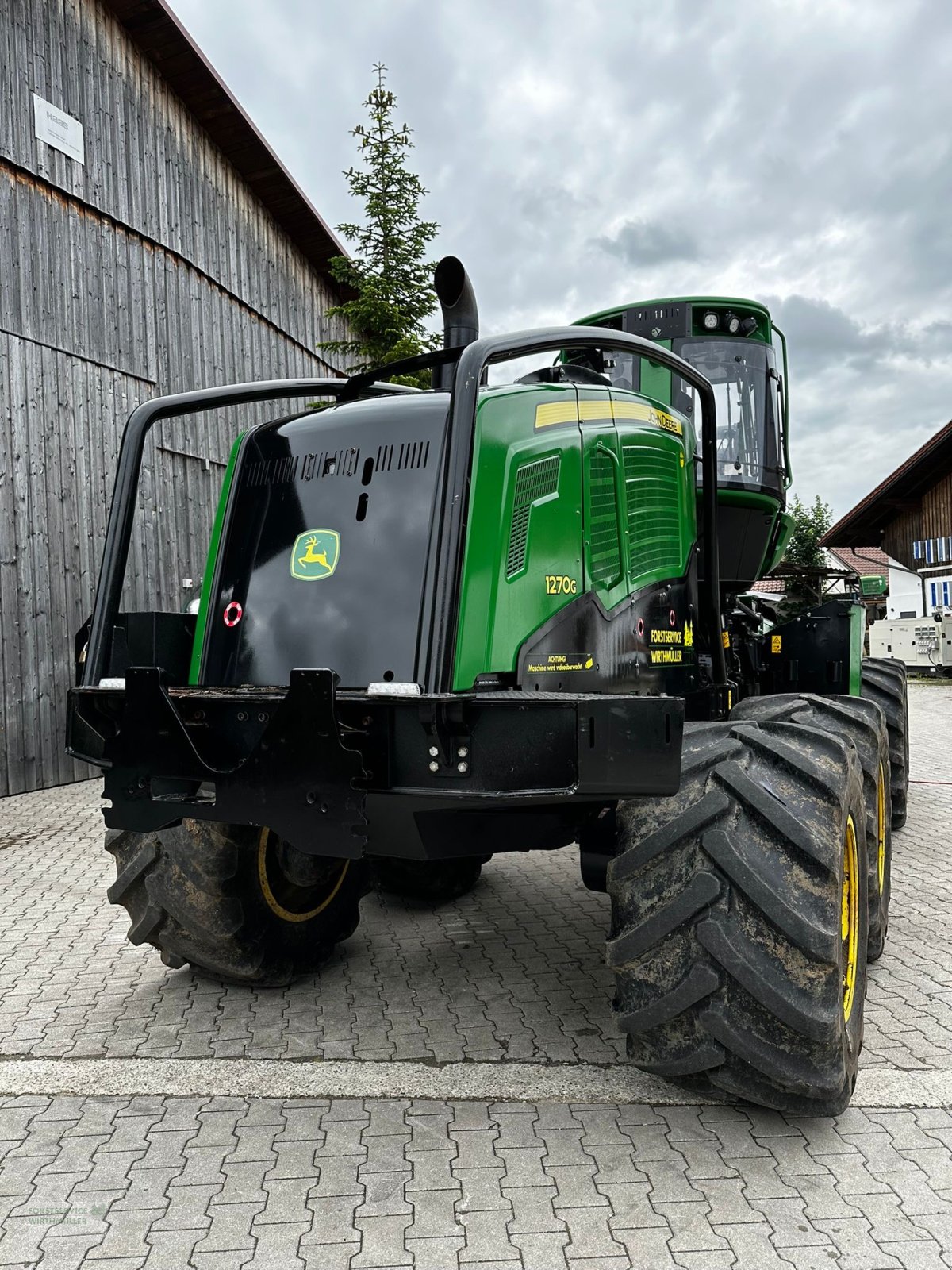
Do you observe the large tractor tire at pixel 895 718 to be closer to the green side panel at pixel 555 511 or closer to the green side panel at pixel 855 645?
the green side panel at pixel 855 645

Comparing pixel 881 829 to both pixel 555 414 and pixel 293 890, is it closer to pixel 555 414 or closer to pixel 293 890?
pixel 555 414

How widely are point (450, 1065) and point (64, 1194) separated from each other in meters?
1.37

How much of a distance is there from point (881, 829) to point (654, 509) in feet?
5.71

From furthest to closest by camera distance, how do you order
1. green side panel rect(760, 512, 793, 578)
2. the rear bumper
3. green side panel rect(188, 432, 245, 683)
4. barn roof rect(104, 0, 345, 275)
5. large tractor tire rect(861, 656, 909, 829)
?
1. barn roof rect(104, 0, 345, 275)
2. large tractor tire rect(861, 656, 909, 829)
3. green side panel rect(760, 512, 793, 578)
4. green side panel rect(188, 432, 245, 683)
5. the rear bumper

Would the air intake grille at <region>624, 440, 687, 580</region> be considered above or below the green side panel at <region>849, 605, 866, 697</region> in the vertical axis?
above

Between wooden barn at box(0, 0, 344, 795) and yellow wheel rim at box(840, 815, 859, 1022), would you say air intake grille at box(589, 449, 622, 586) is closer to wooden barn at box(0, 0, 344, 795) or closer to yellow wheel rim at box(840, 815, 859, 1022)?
yellow wheel rim at box(840, 815, 859, 1022)

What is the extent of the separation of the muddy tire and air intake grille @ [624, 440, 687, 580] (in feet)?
7.53

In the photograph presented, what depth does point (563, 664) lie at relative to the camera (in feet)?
12.0

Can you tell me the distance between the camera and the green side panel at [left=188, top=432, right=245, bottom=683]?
3.99 metres

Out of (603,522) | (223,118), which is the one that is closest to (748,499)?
(603,522)

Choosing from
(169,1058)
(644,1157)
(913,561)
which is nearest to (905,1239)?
(644,1157)

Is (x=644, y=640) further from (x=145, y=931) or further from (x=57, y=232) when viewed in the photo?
(x=57, y=232)

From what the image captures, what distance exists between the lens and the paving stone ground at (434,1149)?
2.70 m

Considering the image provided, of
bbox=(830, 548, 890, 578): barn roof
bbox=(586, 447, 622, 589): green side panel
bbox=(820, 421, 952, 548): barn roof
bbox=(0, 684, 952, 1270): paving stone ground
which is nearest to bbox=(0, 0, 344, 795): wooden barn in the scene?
bbox=(0, 684, 952, 1270): paving stone ground
